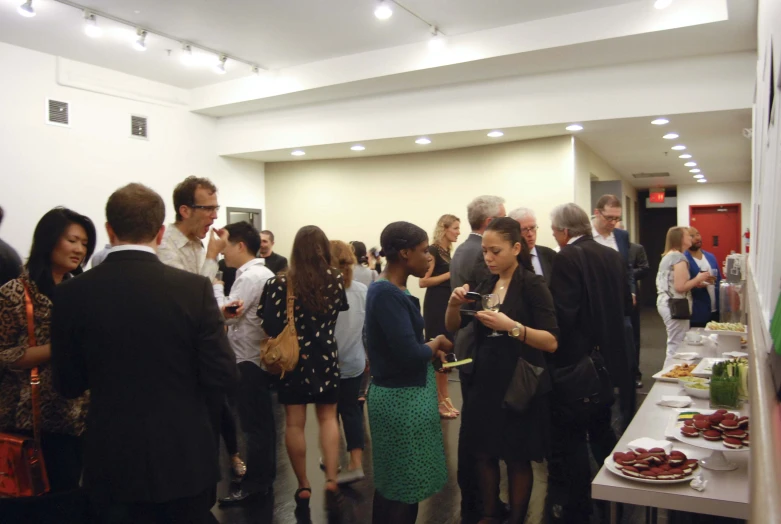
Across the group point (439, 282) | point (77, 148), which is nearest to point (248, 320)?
point (439, 282)

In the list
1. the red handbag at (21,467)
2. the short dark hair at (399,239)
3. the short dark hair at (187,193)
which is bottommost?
the red handbag at (21,467)

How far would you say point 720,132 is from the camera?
7434 mm

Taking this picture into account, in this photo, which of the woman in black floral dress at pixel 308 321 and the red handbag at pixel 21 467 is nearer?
the red handbag at pixel 21 467

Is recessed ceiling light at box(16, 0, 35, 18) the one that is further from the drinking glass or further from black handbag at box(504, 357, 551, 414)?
black handbag at box(504, 357, 551, 414)

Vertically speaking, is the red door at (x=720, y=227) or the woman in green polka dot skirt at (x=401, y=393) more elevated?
the red door at (x=720, y=227)

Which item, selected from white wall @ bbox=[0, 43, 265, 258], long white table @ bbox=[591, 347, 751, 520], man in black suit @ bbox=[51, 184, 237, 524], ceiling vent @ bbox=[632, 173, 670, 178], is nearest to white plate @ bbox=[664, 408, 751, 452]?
long white table @ bbox=[591, 347, 751, 520]

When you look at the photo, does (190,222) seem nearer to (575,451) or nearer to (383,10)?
(575,451)

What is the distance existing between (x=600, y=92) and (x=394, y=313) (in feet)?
16.4

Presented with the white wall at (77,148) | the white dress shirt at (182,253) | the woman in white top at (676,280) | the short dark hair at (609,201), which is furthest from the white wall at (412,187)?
the white dress shirt at (182,253)

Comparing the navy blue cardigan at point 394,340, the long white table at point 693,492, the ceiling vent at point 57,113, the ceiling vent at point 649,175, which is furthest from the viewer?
the ceiling vent at point 649,175

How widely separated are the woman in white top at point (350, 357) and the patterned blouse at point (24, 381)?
1.81m

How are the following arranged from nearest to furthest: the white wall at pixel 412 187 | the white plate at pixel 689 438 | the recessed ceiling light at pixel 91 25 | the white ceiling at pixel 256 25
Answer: the white plate at pixel 689 438, the white ceiling at pixel 256 25, the recessed ceiling light at pixel 91 25, the white wall at pixel 412 187

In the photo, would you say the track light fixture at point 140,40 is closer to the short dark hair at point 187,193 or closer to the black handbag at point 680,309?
the short dark hair at point 187,193

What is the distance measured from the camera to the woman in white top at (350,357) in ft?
12.8
